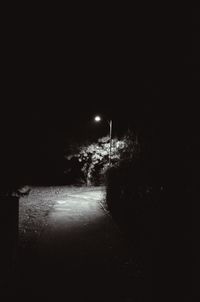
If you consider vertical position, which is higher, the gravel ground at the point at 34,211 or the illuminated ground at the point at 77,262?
the gravel ground at the point at 34,211

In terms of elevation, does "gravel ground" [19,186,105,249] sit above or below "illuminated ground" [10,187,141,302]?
above

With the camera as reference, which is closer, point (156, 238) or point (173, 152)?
point (156, 238)

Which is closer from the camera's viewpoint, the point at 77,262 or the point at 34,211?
the point at 77,262

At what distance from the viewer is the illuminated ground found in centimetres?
607

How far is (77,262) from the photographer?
7504 mm

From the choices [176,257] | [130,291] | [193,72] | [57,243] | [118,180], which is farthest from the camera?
[118,180]

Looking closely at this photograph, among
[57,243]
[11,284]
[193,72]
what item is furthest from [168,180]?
[11,284]

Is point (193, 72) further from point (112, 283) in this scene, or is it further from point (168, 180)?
point (112, 283)

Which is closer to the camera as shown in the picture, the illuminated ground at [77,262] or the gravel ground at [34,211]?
the illuminated ground at [77,262]

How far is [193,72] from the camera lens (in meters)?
8.42

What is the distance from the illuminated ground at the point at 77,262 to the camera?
6.07 metres

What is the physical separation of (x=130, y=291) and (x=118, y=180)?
7.64 m

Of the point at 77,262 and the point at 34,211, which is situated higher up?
the point at 34,211

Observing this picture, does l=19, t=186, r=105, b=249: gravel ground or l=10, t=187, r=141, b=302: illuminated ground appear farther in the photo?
l=19, t=186, r=105, b=249: gravel ground
